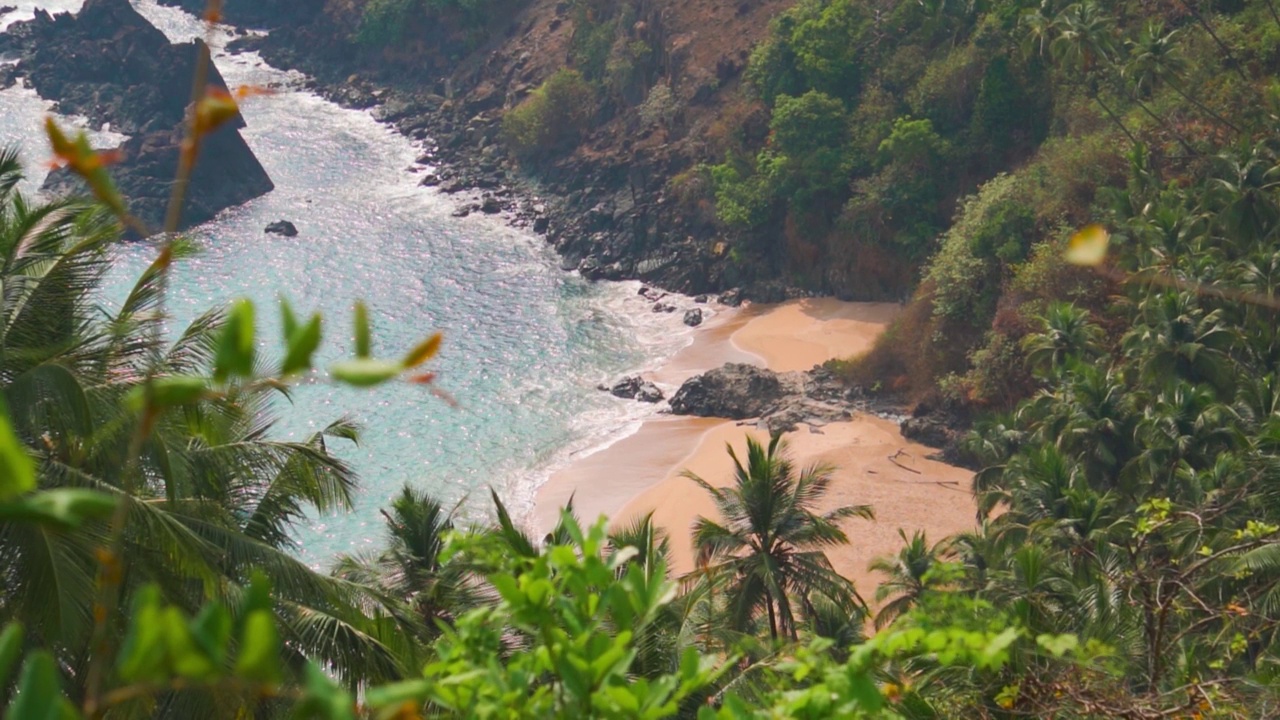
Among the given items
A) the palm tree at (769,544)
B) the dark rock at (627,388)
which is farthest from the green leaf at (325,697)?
the dark rock at (627,388)

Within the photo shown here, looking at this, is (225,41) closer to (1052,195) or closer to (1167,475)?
(1052,195)

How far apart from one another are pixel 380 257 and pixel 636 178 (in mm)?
12086

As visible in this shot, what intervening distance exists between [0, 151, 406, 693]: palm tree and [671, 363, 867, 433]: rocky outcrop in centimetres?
2802

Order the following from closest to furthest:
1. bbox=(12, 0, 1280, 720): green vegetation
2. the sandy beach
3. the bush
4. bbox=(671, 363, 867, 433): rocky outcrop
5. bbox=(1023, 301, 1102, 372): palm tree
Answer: bbox=(12, 0, 1280, 720): green vegetation, bbox=(1023, 301, 1102, 372): palm tree, the sandy beach, bbox=(671, 363, 867, 433): rocky outcrop, the bush

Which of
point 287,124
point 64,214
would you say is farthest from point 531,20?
point 64,214

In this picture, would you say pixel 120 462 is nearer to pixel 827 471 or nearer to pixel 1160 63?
pixel 827 471

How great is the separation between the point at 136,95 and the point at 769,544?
188ft

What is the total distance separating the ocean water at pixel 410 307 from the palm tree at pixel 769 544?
42.9 ft

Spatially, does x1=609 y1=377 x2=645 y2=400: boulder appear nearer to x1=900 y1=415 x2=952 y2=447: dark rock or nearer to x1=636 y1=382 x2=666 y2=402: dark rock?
x1=636 y1=382 x2=666 y2=402: dark rock

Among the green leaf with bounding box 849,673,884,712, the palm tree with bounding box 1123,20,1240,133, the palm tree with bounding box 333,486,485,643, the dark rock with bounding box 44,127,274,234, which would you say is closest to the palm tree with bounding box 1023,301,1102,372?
the palm tree with bounding box 1123,20,1240,133

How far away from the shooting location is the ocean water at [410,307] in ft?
126

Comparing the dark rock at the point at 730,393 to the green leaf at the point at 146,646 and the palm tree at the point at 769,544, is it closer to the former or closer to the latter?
the palm tree at the point at 769,544

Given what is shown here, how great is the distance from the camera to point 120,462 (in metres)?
10.3

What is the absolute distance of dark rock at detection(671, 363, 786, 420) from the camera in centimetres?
3991
